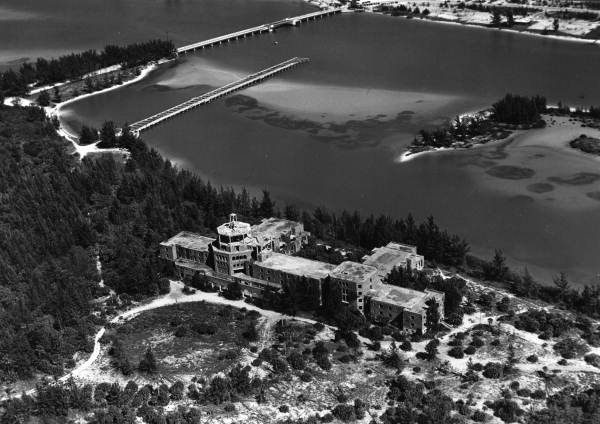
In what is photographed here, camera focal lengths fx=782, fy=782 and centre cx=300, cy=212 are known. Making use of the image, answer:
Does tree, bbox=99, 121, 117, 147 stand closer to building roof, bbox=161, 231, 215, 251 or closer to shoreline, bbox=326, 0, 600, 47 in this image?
building roof, bbox=161, 231, 215, 251

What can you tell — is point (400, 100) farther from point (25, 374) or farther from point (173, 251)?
point (25, 374)

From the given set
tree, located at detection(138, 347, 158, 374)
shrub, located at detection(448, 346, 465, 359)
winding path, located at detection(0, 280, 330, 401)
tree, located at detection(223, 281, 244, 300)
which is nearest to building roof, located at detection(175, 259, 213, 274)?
winding path, located at detection(0, 280, 330, 401)

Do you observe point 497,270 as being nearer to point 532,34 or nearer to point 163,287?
point 163,287

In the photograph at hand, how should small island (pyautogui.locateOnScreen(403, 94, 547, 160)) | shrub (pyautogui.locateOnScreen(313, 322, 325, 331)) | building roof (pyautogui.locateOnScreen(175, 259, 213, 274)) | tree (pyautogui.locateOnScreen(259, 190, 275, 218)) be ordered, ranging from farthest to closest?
small island (pyautogui.locateOnScreen(403, 94, 547, 160)) < tree (pyautogui.locateOnScreen(259, 190, 275, 218)) < building roof (pyautogui.locateOnScreen(175, 259, 213, 274)) < shrub (pyautogui.locateOnScreen(313, 322, 325, 331))

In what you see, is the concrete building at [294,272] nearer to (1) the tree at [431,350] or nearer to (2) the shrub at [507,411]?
(1) the tree at [431,350]

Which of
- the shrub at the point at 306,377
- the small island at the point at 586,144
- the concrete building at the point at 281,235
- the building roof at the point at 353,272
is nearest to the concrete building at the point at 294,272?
the building roof at the point at 353,272
